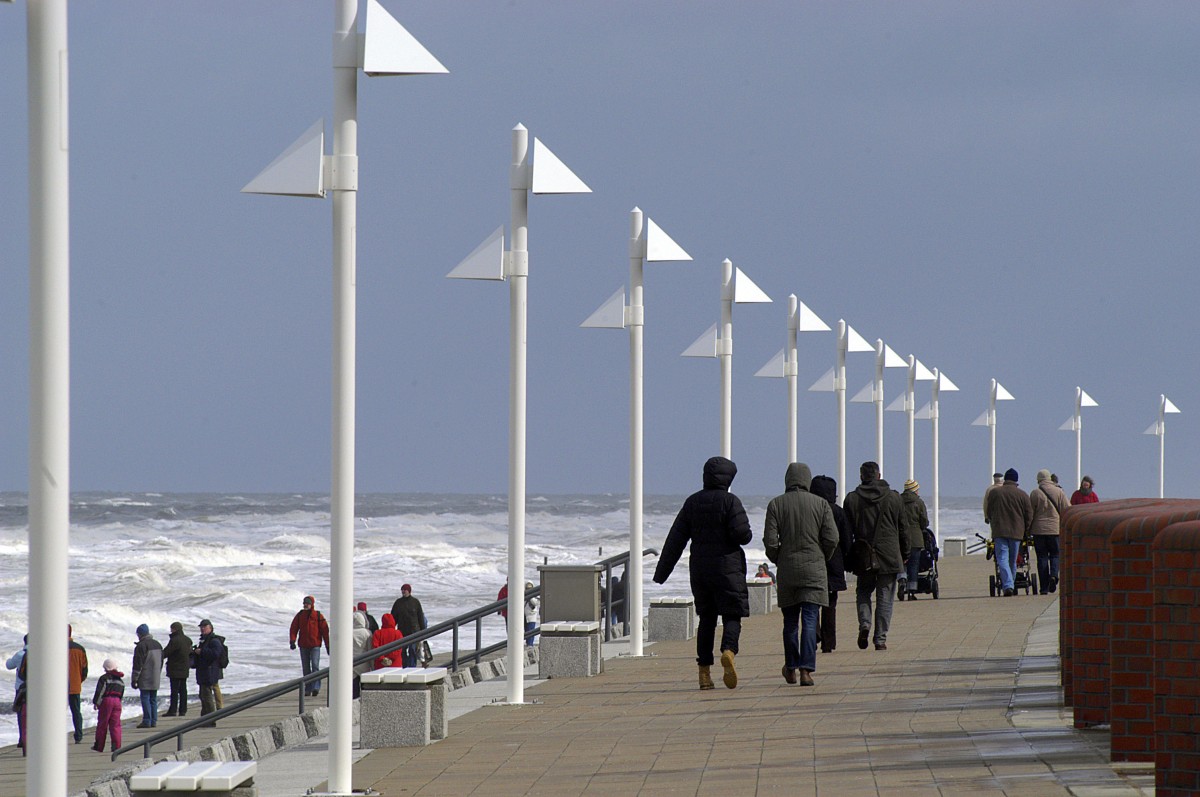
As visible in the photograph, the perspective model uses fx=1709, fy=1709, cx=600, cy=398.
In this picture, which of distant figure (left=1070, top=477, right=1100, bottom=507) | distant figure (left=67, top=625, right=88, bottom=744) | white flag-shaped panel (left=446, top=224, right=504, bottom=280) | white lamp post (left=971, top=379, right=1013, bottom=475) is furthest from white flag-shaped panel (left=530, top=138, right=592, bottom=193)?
white lamp post (left=971, top=379, right=1013, bottom=475)

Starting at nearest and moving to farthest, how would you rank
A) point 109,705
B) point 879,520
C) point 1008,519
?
1. point 879,520
2. point 1008,519
3. point 109,705

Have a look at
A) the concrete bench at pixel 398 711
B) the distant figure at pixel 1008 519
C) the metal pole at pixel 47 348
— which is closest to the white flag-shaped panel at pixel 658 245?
the concrete bench at pixel 398 711

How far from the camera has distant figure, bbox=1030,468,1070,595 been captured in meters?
23.2

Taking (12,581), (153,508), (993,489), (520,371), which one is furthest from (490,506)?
(520,371)

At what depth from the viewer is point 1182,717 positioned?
22.1 feet

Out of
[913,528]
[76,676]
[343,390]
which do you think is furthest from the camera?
[76,676]

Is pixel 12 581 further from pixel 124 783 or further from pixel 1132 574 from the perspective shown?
pixel 1132 574

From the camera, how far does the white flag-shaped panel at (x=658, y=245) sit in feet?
55.0

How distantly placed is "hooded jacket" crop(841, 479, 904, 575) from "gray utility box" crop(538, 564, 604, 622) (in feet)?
9.00

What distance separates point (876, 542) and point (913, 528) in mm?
951

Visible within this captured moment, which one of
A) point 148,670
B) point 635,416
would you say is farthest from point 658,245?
point 148,670

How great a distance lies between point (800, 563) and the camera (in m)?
13.0

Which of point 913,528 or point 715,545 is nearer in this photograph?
point 715,545

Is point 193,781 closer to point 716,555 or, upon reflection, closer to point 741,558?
point 716,555
